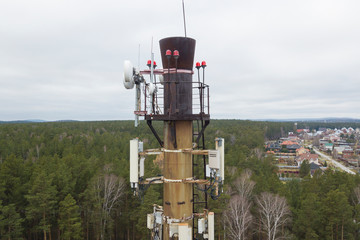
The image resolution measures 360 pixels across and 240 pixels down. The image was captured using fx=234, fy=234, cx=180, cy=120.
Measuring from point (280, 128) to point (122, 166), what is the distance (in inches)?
6310

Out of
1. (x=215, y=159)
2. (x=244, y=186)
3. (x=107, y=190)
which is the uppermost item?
(x=215, y=159)

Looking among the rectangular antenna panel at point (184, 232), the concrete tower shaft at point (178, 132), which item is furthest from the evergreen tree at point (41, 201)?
the rectangular antenna panel at point (184, 232)

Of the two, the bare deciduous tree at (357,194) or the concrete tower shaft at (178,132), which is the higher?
A: the concrete tower shaft at (178,132)

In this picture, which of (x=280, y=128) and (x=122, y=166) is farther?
(x=280, y=128)

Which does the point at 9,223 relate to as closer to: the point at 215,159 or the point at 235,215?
the point at 235,215

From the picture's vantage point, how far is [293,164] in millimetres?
84750

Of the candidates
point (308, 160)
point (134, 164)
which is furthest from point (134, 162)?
point (308, 160)

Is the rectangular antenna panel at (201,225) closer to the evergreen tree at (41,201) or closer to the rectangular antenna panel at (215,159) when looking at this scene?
the rectangular antenna panel at (215,159)

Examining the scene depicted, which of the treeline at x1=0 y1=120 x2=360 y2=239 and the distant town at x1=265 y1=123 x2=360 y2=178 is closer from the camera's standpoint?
the treeline at x1=0 y1=120 x2=360 y2=239

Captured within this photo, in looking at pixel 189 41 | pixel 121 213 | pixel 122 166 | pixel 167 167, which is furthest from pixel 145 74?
pixel 122 166

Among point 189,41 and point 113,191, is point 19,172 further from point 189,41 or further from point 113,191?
point 189,41

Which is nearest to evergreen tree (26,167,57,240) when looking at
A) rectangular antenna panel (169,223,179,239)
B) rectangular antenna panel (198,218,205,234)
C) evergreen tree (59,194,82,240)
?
evergreen tree (59,194,82,240)

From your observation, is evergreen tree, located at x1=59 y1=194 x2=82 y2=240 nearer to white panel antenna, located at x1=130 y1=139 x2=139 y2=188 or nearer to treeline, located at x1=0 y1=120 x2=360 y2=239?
treeline, located at x1=0 y1=120 x2=360 y2=239

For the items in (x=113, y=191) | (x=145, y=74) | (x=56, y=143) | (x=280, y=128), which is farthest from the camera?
(x=280, y=128)
